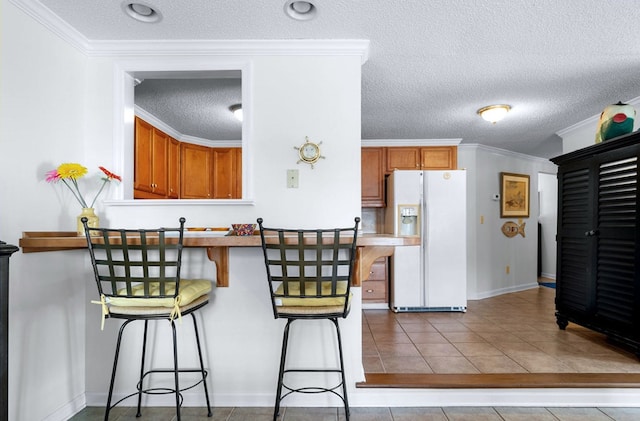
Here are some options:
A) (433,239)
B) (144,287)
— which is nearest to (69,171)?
(144,287)

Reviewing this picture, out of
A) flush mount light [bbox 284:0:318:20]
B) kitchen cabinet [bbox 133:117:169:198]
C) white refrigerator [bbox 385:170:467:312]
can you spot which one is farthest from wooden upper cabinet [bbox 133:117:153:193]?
white refrigerator [bbox 385:170:467:312]

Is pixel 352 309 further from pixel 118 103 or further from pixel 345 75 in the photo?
pixel 118 103

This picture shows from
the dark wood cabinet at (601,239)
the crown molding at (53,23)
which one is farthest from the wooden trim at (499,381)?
the crown molding at (53,23)

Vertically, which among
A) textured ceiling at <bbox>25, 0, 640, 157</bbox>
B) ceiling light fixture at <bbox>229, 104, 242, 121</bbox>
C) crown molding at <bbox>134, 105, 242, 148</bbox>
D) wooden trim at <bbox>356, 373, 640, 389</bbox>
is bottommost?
wooden trim at <bbox>356, 373, 640, 389</bbox>

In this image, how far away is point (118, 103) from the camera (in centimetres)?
221

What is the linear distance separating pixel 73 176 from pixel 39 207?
232mm

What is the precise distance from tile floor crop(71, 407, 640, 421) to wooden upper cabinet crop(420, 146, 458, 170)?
313 centimetres

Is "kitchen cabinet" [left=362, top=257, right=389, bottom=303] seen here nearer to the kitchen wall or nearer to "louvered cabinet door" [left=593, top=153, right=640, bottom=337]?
"louvered cabinet door" [left=593, top=153, right=640, bottom=337]

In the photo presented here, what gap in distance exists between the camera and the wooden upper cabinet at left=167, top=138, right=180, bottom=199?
12.6 ft

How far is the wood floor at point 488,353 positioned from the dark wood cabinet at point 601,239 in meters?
0.23

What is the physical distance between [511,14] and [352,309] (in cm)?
185

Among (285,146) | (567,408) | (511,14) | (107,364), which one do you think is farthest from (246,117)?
(567,408)

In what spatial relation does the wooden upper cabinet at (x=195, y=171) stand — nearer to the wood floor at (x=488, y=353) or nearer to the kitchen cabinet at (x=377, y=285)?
the kitchen cabinet at (x=377, y=285)

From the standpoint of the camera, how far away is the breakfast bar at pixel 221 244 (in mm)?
1748
